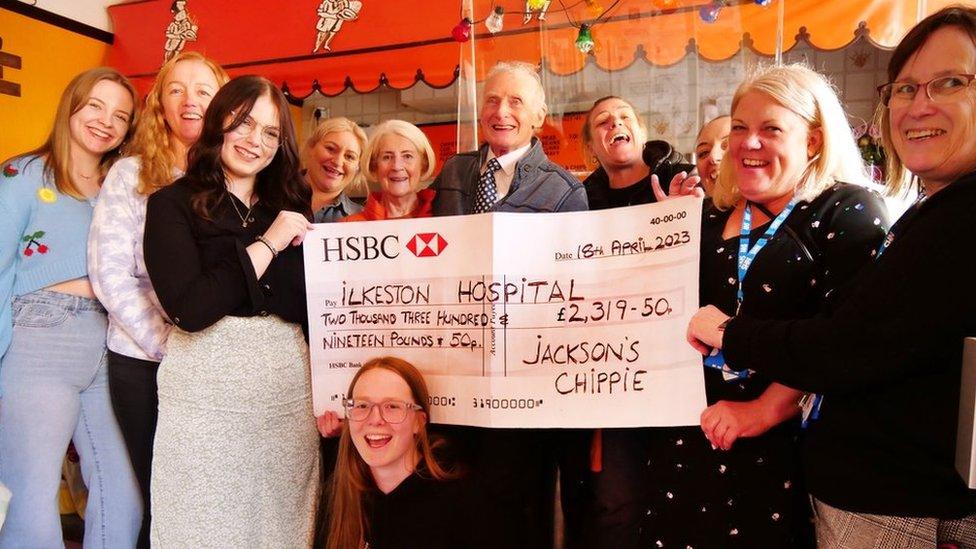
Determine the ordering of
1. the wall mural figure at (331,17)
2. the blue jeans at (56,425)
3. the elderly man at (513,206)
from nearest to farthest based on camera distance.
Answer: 1. the elderly man at (513,206)
2. the blue jeans at (56,425)
3. the wall mural figure at (331,17)

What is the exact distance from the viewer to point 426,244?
5.83ft

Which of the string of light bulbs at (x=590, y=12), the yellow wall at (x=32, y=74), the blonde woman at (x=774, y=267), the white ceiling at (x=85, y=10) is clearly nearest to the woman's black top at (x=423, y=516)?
the blonde woman at (x=774, y=267)

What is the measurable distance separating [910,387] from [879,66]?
4.48 m

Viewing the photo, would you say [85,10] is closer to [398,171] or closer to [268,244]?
[398,171]

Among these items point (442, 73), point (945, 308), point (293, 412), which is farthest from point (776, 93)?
point (442, 73)

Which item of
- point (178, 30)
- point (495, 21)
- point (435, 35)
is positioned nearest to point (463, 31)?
point (495, 21)

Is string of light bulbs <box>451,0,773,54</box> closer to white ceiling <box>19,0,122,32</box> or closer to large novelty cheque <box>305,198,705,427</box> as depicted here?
large novelty cheque <box>305,198,705,427</box>

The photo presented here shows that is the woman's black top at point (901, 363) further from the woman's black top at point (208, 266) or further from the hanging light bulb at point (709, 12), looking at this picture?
the hanging light bulb at point (709, 12)

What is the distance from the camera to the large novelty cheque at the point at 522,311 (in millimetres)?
1585

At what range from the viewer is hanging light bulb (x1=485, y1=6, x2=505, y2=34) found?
322 cm

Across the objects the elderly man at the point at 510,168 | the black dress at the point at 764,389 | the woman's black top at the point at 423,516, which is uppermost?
the elderly man at the point at 510,168

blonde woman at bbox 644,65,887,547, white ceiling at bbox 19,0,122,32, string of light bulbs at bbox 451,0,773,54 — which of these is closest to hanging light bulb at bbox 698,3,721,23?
string of light bulbs at bbox 451,0,773,54

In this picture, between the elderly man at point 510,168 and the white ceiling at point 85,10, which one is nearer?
the elderly man at point 510,168

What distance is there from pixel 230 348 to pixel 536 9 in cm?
228
